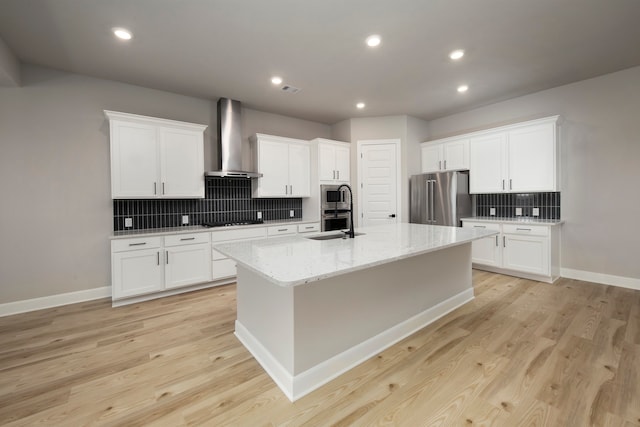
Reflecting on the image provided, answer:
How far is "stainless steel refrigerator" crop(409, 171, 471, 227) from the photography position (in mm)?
4559

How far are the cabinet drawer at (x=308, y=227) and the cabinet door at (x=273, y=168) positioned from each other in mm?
625

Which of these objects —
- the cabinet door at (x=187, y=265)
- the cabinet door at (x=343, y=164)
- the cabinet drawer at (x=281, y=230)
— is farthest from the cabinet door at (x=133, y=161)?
the cabinet door at (x=343, y=164)

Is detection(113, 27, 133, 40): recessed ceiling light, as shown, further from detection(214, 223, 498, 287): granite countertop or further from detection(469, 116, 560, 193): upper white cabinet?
detection(469, 116, 560, 193): upper white cabinet

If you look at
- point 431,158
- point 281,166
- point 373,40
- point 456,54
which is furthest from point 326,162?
point 456,54

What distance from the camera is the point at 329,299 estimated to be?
74.2 inches

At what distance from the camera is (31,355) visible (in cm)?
220

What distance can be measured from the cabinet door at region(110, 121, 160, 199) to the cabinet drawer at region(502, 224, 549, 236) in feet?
16.2

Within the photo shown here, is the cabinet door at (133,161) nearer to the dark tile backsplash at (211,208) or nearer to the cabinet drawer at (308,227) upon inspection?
the dark tile backsplash at (211,208)

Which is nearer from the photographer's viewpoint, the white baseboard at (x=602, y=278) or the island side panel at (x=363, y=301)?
the island side panel at (x=363, y=301)

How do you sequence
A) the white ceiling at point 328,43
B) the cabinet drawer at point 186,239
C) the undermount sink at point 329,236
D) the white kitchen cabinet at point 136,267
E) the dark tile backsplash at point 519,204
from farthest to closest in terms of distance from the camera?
the dark tile backsplash at point 519,204 < the cabinet drawer at point 186,239 < the white kitchen cabinet at point 136,267 < the undermount sink at point 329,236 < the white ceiling at point 328,43

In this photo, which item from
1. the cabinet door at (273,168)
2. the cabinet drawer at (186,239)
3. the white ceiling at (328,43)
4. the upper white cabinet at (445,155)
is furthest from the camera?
the upper white cabinet at (445,155)

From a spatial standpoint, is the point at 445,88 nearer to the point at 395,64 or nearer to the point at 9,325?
the point at 395,64

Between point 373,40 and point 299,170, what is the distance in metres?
2.51

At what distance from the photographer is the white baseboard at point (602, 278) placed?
3.49m
